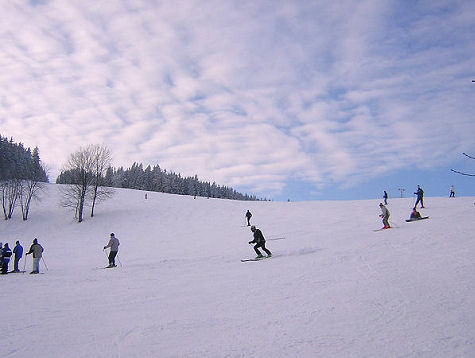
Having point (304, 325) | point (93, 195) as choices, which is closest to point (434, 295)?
point (304, 325)

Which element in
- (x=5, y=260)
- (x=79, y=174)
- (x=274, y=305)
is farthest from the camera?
(x=79, y=174)

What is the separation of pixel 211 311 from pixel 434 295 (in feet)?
15.4

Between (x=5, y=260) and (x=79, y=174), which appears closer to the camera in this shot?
(x=5, y=260)

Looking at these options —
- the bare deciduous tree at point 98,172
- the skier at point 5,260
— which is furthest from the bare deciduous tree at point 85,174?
the skier at point 5,260

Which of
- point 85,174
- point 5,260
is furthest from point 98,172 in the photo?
point 5,260

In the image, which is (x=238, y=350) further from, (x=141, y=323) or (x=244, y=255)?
(x=244, y=255)

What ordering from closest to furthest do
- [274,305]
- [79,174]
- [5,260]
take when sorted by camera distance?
[274,305] → [5,260] → [79,174]

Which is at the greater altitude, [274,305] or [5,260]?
[274,305]

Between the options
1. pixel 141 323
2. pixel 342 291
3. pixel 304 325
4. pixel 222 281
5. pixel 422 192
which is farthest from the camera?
pixel 422 192

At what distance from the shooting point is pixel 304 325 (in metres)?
5.17

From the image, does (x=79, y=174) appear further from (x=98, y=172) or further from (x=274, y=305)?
(x=274, y=305)

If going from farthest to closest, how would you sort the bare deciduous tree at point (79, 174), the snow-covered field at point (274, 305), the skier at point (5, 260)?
the bare deciduous tree at point (79, 174), the skier at point (5, 260), the snow-covered field at point (274, 305)

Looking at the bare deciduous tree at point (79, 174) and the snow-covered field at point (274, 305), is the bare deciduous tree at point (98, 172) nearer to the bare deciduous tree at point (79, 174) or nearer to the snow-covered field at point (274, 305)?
the bare deciduous tree at point (79, 174)

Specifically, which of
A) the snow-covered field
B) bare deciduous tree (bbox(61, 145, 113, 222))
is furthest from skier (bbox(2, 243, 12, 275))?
bare deciduous tree (bbox(61, 145, 113, 222))
